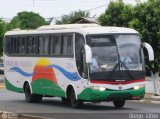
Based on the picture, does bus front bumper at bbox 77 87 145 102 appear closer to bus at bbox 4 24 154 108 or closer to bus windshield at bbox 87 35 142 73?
bus at bbox 4 24 154 108

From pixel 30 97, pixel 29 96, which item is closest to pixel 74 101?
pixel 30 97

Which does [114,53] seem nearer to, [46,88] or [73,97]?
[73,97]

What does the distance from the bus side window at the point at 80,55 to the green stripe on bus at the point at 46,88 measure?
6.50 feet

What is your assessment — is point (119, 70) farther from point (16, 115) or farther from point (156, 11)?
point (156, 11)

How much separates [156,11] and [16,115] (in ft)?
47.0

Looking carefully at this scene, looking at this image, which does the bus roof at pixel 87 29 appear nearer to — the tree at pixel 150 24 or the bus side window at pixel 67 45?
the bus side window at pixel 67 45

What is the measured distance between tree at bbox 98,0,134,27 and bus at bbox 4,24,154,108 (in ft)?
23.1

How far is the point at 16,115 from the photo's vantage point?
2022 centimetres

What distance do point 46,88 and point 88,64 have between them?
14.3ft

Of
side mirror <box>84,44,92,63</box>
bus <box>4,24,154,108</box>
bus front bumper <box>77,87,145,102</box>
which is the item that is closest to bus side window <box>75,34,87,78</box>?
bus <box>4,24,154,108</box>

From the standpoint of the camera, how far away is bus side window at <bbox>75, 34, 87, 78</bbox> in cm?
2408

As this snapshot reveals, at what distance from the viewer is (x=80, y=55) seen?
24.3m

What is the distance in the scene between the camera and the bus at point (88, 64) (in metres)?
23.7

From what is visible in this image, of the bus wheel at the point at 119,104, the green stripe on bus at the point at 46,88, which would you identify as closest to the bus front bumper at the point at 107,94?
the bus wheel at the point at 119,104
